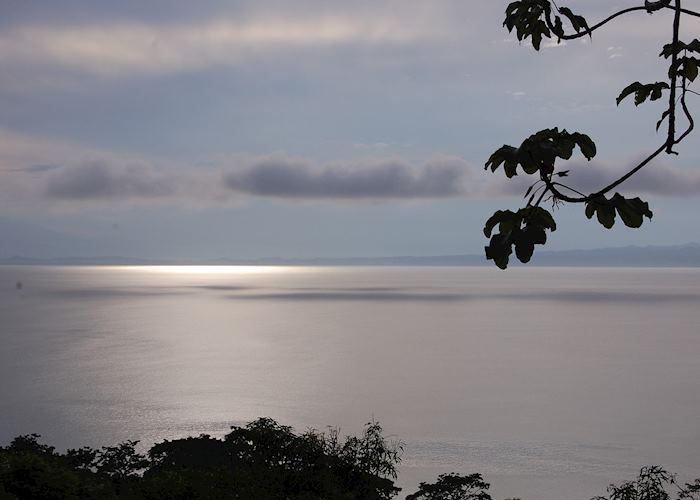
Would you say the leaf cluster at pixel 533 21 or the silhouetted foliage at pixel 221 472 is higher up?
the leaf cluster at pixel 533 21

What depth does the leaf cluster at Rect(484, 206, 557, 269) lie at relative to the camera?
3488 mm

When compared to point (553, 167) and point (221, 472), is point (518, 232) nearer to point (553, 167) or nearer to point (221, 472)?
point (553, 167)

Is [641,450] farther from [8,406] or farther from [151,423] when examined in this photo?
[8,406]

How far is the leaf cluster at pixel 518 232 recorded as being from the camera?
11.4 feet

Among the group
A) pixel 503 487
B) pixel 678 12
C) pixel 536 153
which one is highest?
pixel 678 12

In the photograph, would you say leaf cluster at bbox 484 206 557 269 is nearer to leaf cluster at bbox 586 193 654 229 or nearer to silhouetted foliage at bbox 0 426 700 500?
leaf cluster at bbox 586 193 654 229

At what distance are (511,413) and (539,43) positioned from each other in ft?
339

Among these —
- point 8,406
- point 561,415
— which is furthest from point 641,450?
point 8,406

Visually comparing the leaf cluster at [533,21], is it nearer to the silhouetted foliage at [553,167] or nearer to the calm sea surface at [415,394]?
the silhouetted foliage at [553,167]

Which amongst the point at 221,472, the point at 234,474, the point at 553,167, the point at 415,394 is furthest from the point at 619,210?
the point at 415,394

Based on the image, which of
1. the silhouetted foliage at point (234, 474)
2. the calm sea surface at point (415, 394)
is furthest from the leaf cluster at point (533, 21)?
the calm sea surface at point (415, 394)

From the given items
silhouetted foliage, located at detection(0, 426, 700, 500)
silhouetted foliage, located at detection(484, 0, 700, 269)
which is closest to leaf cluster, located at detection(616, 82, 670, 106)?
silhouetted foliage, located at detection(484, 0, 700, 269)

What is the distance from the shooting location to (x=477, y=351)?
527ft

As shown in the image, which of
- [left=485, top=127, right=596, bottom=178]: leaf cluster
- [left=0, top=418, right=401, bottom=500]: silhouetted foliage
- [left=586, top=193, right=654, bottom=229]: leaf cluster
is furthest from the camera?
[left=0, top=418, right=401, bottom=500]: silhouetted foliage
